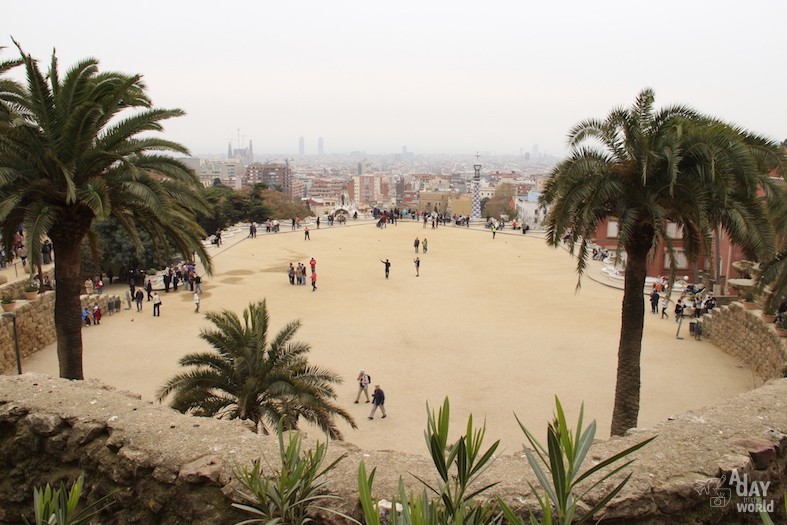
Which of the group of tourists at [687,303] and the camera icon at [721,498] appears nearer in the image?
the camera icon at [721,498]

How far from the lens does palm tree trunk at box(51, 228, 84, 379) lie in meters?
9.16

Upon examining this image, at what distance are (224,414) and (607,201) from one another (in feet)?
21.5

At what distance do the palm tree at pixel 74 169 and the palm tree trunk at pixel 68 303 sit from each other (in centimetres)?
1

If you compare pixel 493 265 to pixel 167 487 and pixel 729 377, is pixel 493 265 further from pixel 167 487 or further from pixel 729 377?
pixel 167 487

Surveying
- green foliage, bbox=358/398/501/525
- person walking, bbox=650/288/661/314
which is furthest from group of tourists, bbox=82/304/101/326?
person walking, bbox=650/288/661/314

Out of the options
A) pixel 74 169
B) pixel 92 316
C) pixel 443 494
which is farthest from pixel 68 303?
pixel 92 316

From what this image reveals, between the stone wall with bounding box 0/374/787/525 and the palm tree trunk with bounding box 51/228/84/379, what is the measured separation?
6.44 feet

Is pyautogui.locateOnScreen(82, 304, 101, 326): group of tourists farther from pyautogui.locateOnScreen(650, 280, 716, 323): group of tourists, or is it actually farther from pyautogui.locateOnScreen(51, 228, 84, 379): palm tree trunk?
pyautogui.locateOnScreen(650, 280, 716, 323): group of tourists

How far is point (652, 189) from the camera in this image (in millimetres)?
9062

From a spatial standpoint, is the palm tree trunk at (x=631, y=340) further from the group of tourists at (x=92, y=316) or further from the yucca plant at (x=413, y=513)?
the group of tourists at (x=92, y=316)

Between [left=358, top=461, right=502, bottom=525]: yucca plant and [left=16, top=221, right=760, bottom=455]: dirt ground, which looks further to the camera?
[left=16, top=221, right=760, bottom=455]: dirt ground

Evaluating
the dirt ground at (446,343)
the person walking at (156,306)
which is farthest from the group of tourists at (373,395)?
the person walking at (156,306)

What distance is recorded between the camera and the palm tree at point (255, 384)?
9.21 m

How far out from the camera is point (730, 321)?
16562 millimetres
